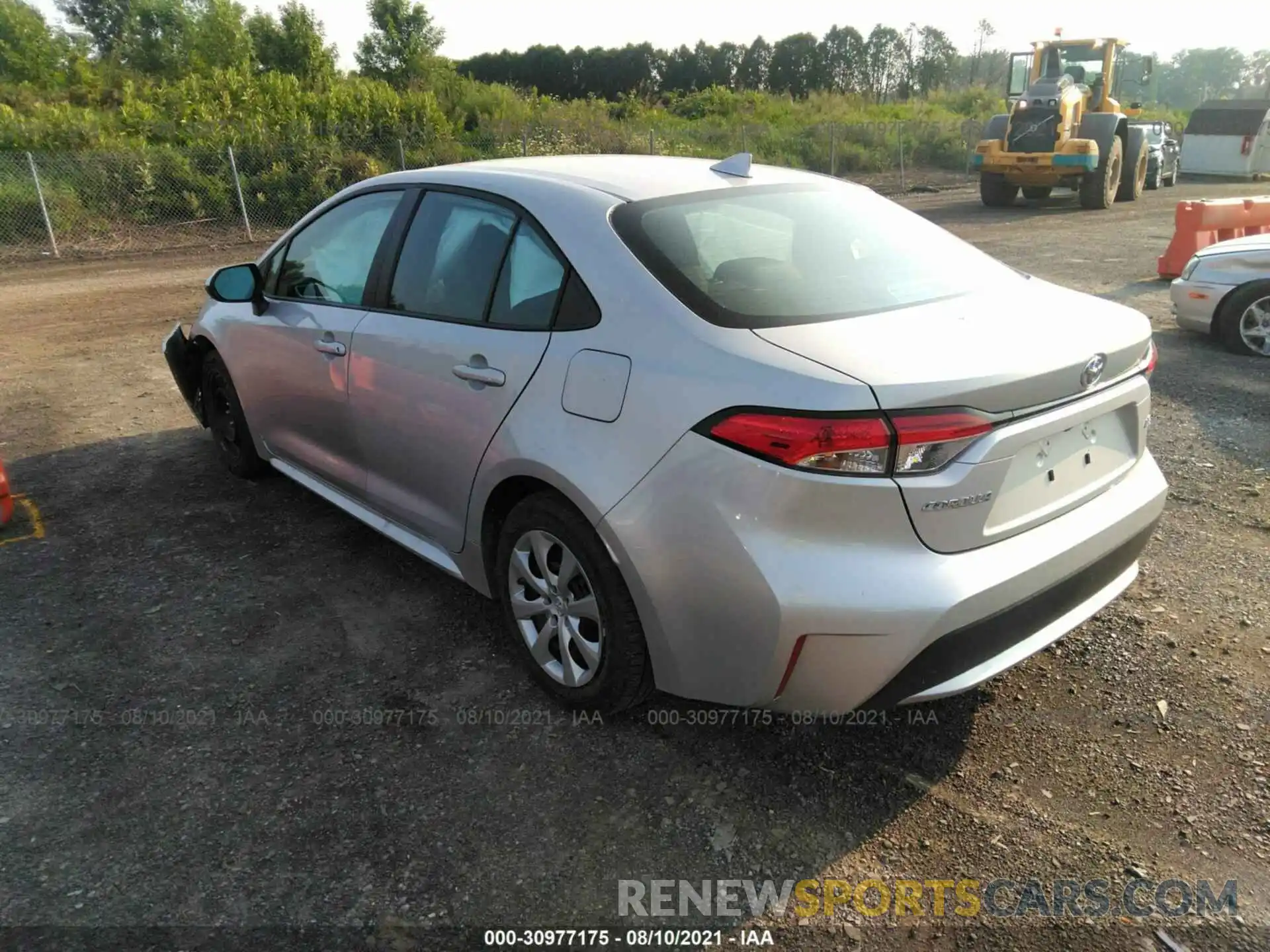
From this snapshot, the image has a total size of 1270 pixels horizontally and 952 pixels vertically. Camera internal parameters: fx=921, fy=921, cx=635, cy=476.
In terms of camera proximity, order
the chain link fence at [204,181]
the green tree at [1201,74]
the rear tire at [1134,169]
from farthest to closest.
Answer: the green tree at [1201,74] → the rear tire at [1134,169] → the chain link fence at [204,181]

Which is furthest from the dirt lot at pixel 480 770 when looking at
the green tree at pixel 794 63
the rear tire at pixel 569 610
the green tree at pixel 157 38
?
the green tree at pixel 794 63

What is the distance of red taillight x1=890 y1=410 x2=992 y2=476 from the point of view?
85.1 inches

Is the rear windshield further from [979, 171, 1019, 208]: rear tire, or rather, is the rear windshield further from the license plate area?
[979, 171, 1019, 208]: rear tire

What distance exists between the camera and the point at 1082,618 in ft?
8.60

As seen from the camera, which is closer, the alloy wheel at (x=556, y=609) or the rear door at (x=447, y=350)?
the alloy wheel at (x=556, y=609)

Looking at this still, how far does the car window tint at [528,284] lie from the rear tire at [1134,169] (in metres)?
19.8

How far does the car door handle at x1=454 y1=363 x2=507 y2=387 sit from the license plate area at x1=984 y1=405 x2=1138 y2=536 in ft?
4.92

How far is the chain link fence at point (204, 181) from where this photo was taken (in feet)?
49.1

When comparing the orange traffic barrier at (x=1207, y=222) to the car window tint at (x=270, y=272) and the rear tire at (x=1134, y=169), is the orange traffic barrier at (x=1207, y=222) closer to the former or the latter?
the car window tint at (x=270, y=272)

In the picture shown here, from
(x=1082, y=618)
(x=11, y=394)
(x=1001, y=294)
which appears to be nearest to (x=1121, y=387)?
(x=1001, y=294)

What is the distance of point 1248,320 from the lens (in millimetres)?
6945

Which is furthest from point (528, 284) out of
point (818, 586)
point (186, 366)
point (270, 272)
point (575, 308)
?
point (186, 366)

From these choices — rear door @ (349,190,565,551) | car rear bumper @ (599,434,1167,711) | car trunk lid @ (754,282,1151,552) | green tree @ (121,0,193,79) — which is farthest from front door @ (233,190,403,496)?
green tree @ (121,0,193,79)
